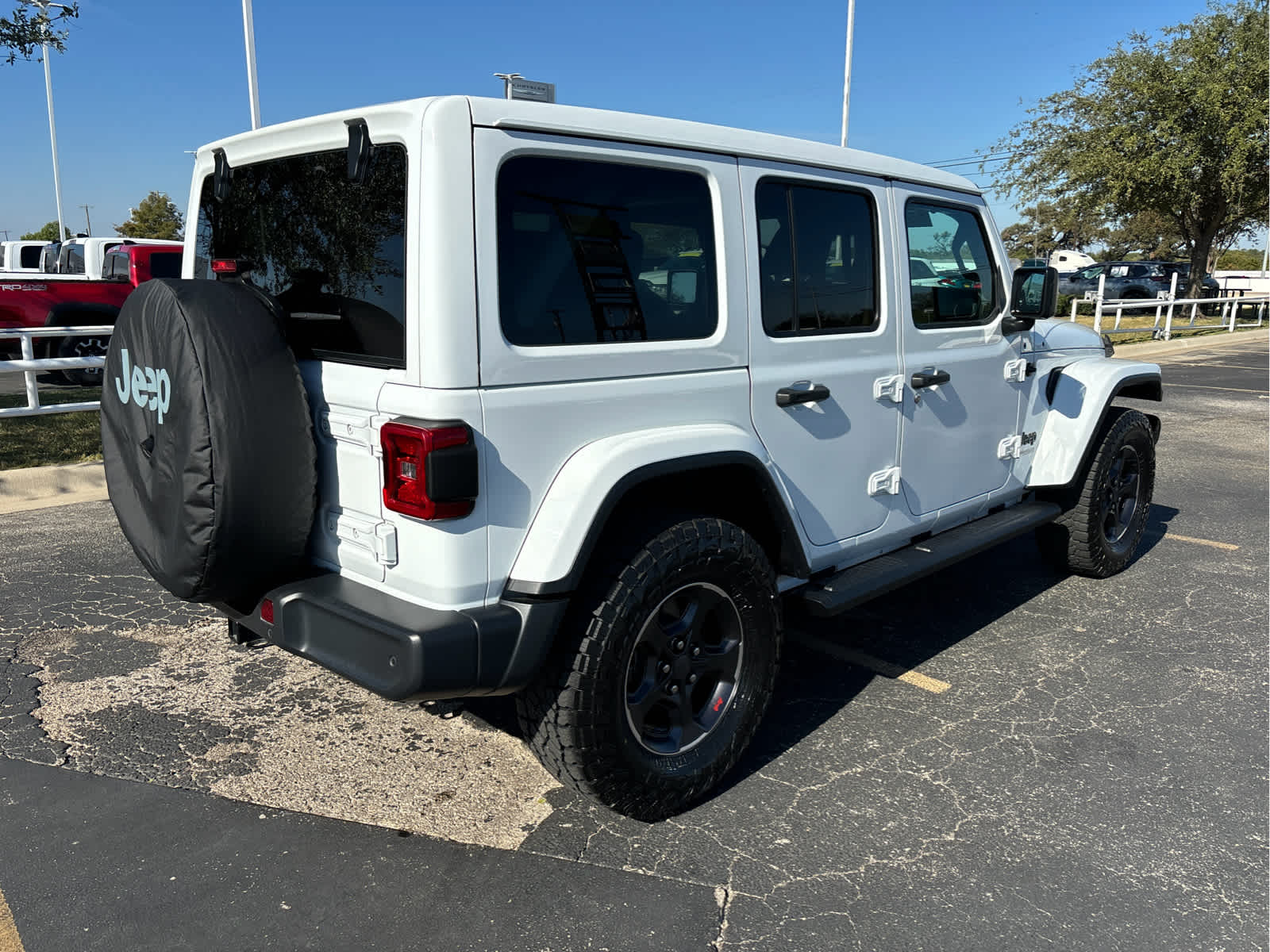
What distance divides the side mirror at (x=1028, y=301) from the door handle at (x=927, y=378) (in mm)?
640

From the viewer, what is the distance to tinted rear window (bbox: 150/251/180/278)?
42.6 feet

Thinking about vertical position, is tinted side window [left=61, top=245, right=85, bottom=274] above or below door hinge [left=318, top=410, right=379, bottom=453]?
above

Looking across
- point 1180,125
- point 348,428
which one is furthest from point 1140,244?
point 348,428

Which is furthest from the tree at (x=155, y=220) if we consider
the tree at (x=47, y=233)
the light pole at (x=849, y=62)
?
the light pole at (x=849, y=62)

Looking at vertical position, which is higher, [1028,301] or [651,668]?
[1028,301]

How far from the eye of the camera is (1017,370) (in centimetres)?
433

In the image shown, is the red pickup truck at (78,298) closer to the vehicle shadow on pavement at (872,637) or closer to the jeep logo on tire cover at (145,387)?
the jeep logo on tire cover at (145,387)

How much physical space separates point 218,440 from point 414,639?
28.9 inches

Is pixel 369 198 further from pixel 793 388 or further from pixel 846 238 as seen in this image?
pixel 846 238

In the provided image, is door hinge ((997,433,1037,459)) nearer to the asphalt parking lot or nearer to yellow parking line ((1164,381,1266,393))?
the asphalt parking lot

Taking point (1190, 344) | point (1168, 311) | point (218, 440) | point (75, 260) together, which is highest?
point (75, 260)

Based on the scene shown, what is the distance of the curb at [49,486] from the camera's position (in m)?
6.43

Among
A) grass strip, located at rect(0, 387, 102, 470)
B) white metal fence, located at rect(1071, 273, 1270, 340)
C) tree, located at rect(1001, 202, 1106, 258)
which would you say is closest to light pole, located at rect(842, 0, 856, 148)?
white metal fence, located at rect(1071, 273, 1270, 340)

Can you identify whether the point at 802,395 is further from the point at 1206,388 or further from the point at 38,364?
the point at 1206,388
